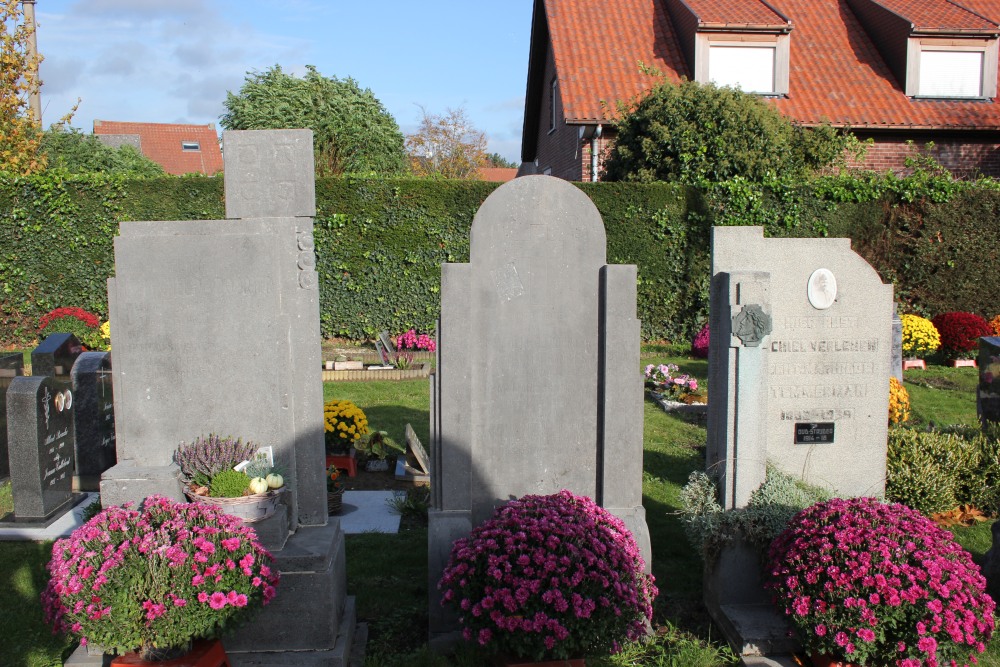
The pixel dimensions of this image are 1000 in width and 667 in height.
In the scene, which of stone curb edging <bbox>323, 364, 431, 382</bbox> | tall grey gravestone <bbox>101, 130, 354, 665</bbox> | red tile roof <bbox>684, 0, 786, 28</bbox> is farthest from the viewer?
red tile roof <bbox>684, 0, 786, 28</bbox>

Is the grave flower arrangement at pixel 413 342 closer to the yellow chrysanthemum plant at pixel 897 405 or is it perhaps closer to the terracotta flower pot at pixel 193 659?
the yellow chrysanthemum plant at pixel 897 405

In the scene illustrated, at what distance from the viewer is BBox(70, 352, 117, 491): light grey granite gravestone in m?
7.06

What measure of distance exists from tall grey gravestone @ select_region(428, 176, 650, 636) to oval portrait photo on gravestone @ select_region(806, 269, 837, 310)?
1446mm

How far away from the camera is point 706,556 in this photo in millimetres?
4777

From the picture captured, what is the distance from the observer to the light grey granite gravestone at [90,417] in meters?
7.06

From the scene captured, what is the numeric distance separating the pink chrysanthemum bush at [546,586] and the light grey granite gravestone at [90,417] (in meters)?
4.62

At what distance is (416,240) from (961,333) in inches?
373

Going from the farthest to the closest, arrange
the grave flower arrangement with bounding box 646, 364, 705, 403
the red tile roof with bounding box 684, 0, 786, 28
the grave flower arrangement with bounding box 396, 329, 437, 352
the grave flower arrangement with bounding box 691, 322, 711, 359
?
the red tile roof with bounding box 684, 0, 786, 28
the grave flower arrangement with bounding box 396, 329, 437, 352
the grave flower arrangement with bounding box 691, 322, 711, 359
the grave flower arrangement with bounding box 646, 364, 705, 403

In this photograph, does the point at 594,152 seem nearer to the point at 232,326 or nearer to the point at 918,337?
the point at 918,337

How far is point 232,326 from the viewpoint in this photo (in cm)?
434

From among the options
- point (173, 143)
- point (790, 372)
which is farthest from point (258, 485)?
point (173, 143)

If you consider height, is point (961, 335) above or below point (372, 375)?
above

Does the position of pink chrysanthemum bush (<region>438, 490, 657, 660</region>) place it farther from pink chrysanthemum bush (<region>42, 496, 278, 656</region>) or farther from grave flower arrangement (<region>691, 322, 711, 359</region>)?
grave flower arrangement (<region>691, 322, 711, 359</region>)

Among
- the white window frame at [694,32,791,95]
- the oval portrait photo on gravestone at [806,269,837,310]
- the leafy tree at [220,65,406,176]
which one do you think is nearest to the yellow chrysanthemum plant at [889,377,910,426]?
the oval portrait photo on gravestone at [806,269,837,310]
